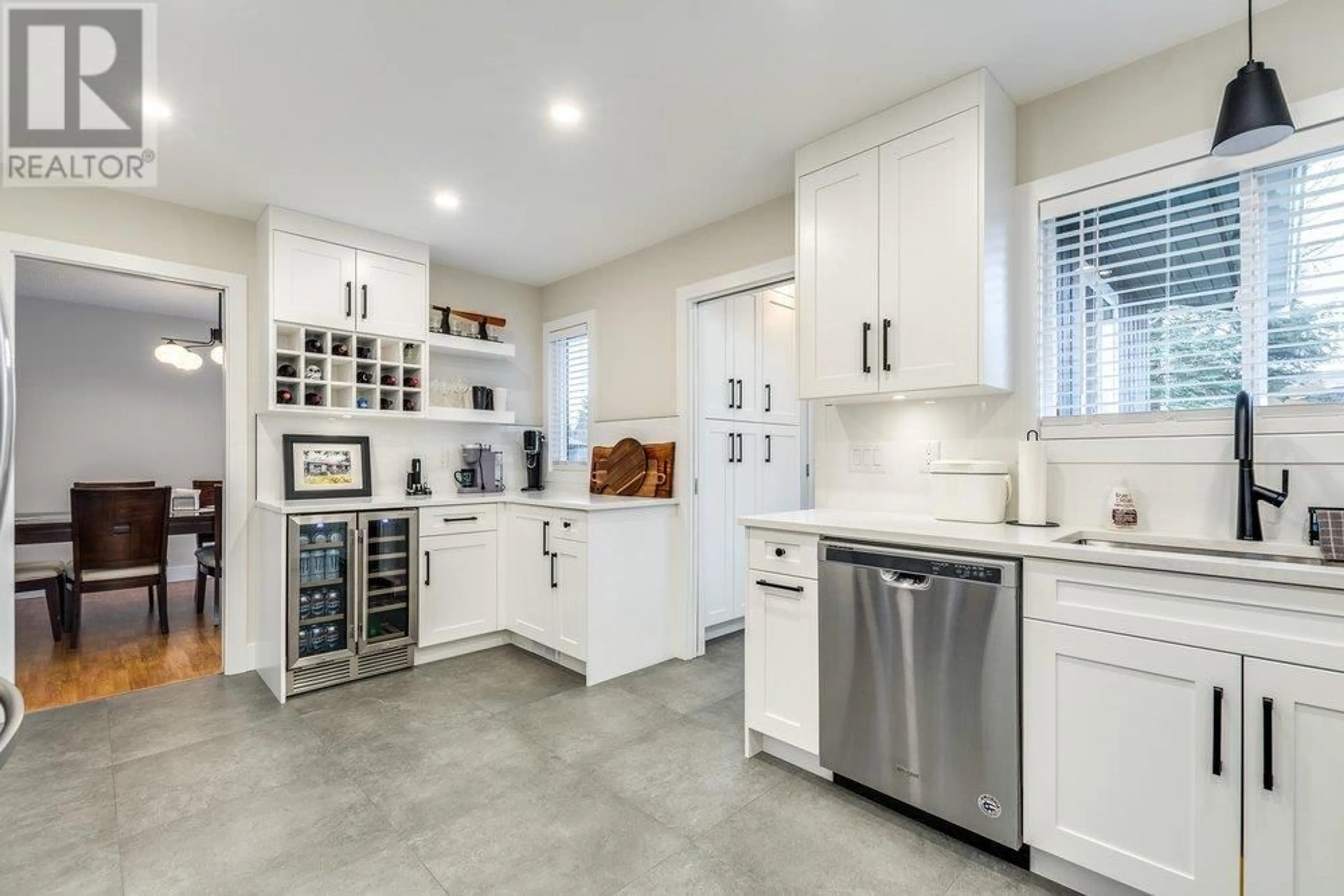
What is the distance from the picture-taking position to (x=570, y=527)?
139 inches

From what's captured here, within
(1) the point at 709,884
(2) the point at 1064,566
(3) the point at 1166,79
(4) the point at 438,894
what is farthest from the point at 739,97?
(4) the point at 438,894

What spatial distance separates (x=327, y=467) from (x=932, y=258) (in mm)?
3483

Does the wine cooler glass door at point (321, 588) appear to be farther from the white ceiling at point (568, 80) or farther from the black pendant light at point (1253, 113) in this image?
the black pendant light at point (1253, 113)

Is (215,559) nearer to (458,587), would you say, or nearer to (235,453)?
(235,453)

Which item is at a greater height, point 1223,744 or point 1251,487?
point 1251,487

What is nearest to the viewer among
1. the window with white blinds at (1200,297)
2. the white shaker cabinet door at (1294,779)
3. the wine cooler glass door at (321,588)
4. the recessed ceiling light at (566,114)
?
the white shaker cabinet door at (1294,779)

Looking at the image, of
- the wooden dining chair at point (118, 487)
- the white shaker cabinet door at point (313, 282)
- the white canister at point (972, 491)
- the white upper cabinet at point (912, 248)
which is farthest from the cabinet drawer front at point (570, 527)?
the wooden dining chair at point (118, 487)

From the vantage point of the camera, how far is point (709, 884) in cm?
188

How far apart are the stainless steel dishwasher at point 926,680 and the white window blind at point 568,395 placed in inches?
110

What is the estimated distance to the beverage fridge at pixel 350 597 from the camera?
330 centimetres

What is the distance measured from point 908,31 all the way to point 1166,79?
3.04 feet

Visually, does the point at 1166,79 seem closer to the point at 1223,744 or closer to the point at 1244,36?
the point at 1244,36

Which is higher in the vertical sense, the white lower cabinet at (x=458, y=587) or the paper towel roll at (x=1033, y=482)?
the paper towel roll at (x=1033, y=482)

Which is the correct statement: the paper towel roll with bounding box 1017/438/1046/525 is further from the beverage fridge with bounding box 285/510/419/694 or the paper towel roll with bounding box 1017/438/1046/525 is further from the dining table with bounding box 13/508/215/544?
the dining table with bounding box 13/508/215/544
